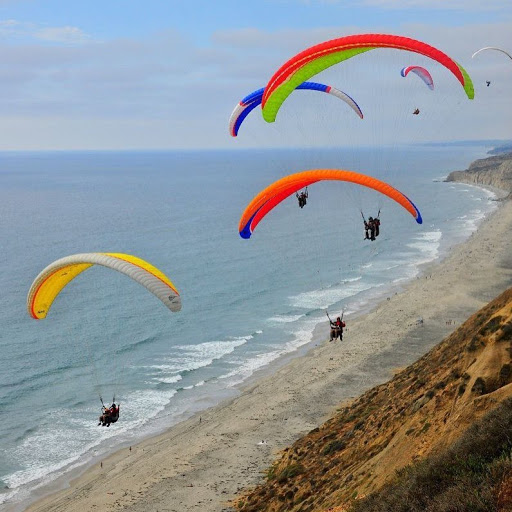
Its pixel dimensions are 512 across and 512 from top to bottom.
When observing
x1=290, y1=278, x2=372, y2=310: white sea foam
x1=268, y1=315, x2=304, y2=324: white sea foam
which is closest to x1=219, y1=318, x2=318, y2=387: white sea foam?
x1=268, y1=315, x2=304, y2=324: white sea foam

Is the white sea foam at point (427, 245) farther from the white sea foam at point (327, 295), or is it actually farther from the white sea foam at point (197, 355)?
the white sea foam at point (197, 355)

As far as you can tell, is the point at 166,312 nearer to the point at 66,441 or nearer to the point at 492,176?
the point at 66,441

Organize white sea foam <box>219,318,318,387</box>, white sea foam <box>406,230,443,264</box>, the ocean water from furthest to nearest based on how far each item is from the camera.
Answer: white sea foam <box>406,230,443,264</box>, white sea foam <box>219,318,318,387</box>, the ocean water

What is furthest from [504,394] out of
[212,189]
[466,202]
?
[212,189]

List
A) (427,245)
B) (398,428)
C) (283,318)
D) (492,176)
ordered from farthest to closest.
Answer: (492,176) < (427,245) < (283,318) < (398,428)

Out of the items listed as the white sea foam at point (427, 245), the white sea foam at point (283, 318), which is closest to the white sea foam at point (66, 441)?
the white sea foam at point (283, 318)

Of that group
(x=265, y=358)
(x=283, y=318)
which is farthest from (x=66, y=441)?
(x=283, y=318)

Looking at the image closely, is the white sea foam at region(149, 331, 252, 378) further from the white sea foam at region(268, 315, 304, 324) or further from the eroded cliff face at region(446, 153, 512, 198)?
the eroded cliff face at region(446, 153, 512, 198)
